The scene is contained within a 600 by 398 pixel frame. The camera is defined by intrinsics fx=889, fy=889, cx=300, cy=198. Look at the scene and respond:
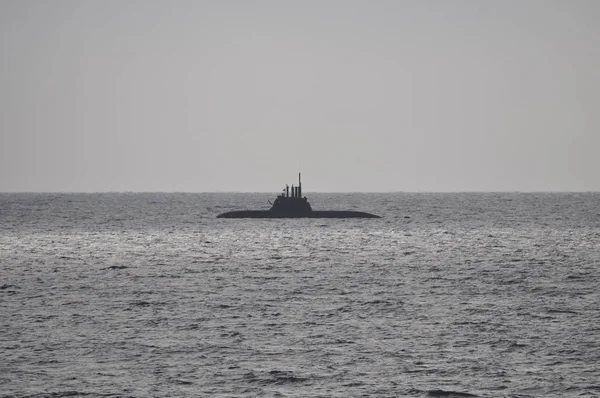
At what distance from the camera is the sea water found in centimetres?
2923

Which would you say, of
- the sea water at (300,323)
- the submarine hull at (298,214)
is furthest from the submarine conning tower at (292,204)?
the sea water at (300,323)

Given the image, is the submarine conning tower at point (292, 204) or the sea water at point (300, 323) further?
the submarine conning tower at point (292, 204)

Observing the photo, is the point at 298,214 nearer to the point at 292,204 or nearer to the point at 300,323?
the point at 292,204

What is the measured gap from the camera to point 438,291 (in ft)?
167

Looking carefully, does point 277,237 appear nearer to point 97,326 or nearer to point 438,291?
point 438,291

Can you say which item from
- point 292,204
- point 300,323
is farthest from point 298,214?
point 300,323

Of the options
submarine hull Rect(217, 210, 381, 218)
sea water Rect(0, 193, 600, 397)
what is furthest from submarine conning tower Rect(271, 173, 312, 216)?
sea water Rect(0, 193, 600, 397)

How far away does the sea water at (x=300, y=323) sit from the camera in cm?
2923

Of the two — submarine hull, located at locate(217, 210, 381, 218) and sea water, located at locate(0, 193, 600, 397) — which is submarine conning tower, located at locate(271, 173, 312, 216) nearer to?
submarine hull, located at locate(217, 210, 381, 218)

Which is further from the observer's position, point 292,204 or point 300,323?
point 292,204

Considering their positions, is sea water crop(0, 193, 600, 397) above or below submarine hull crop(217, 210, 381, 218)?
below

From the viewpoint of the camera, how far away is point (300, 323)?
39.7 metres

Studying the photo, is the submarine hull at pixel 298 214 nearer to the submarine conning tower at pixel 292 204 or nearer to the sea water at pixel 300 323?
the submarine conning tower at pixel 292 204

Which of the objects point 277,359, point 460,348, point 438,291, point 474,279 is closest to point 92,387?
point 277,359
